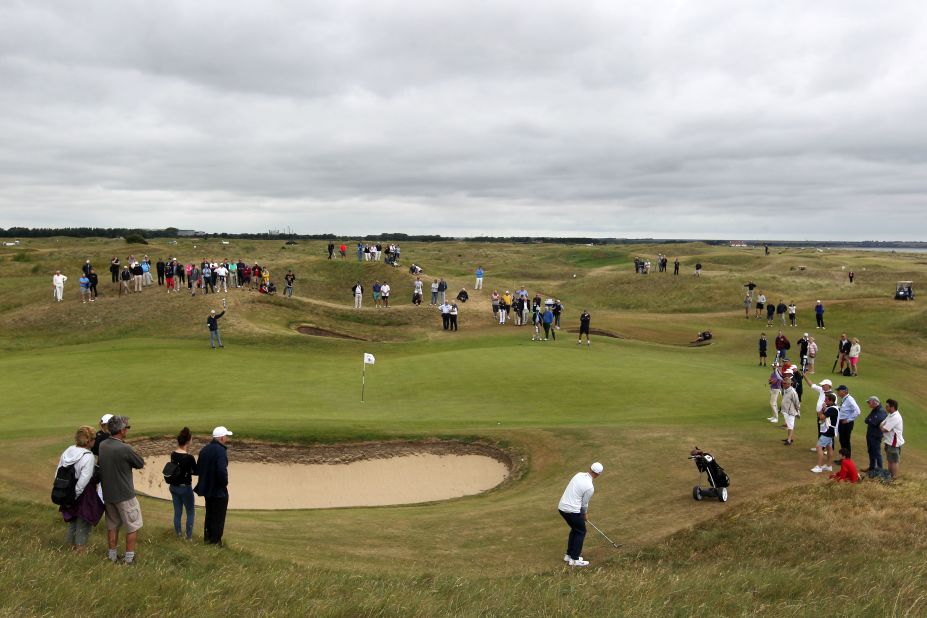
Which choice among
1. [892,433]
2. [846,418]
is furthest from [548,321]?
[892,433]

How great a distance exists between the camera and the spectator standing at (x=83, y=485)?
9.55 metres

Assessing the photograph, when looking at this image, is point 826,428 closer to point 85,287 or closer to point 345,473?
point 345,473

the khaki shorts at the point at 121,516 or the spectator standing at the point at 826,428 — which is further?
the spectator standing at the point at 826,428

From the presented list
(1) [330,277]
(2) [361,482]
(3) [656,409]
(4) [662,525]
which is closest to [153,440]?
(2) [361,482]

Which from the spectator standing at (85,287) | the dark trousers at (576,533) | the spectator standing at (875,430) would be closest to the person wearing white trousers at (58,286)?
the spectator standing at (85,287)

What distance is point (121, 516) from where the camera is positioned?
9727 millimetres

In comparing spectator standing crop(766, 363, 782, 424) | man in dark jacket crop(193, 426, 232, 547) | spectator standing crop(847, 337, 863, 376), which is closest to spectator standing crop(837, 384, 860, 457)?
spectator standing crop(766, 363, 782, 424)

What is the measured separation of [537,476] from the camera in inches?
709

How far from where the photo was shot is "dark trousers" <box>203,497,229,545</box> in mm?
11070

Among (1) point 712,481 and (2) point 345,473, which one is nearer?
(1) point 712,481

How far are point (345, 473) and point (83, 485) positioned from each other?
10.2 m

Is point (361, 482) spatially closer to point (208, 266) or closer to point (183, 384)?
point (183, 384)

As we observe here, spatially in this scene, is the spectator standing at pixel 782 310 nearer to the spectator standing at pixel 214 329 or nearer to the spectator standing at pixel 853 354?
the spectator standing at pixel 853 354

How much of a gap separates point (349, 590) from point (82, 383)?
76.9 feet
